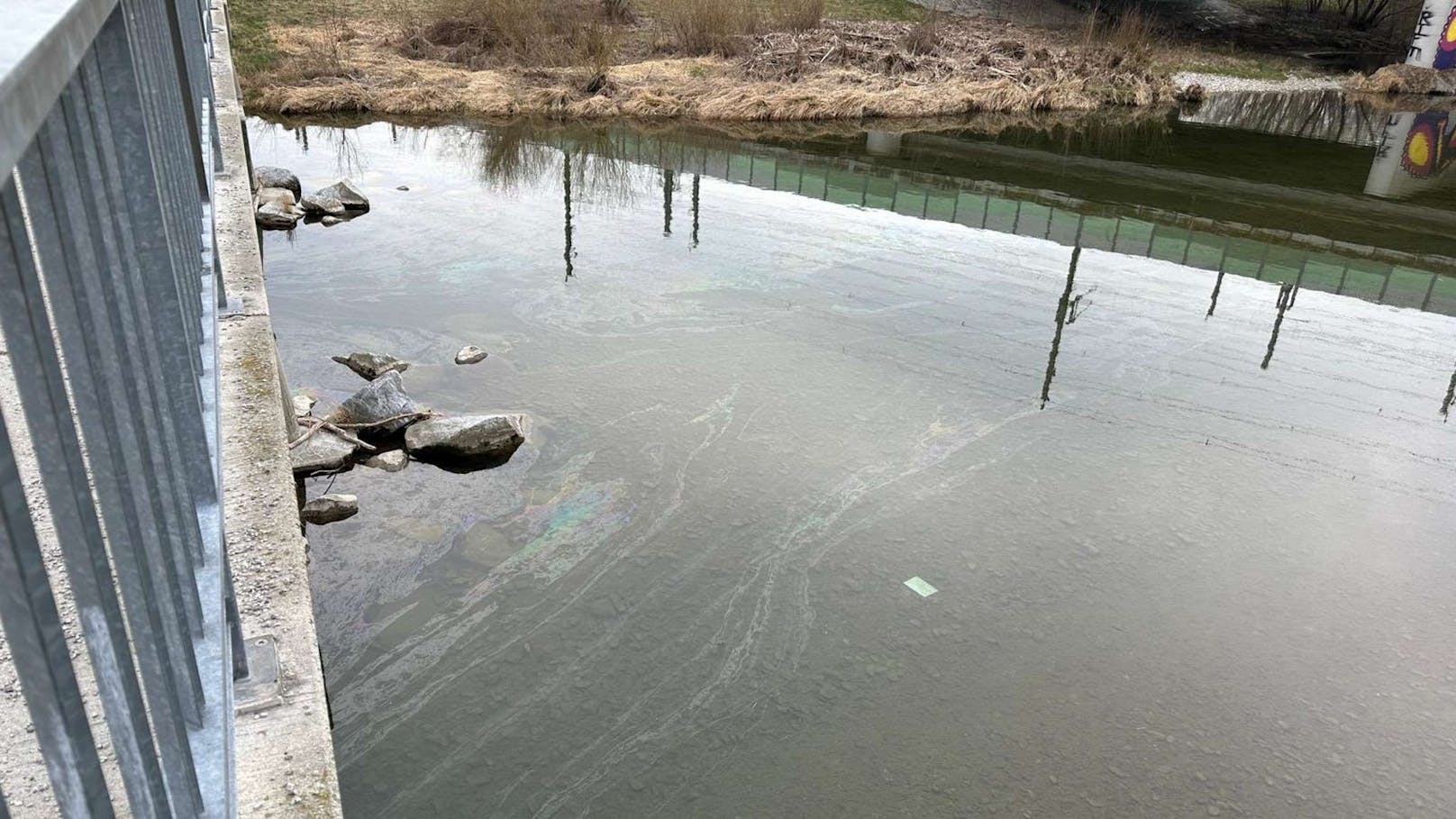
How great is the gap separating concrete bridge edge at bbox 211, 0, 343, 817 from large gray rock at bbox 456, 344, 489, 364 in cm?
217

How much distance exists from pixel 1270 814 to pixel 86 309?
12.2 feet

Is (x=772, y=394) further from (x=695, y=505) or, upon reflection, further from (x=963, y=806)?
(x=963, y=806)

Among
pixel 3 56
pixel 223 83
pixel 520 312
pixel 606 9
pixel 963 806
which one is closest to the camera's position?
pixel 3 56

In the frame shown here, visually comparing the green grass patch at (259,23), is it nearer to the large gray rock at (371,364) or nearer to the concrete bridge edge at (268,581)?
the large gray rock at (371,364)

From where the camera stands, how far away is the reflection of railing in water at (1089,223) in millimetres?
8820

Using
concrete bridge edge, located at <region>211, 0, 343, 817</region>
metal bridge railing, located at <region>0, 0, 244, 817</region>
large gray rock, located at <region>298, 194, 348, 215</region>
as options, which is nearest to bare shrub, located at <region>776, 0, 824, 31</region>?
large gray rock, located at <region>298, 194, 348, 215</region>

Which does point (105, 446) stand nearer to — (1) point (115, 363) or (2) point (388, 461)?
(1) point (115, 363)

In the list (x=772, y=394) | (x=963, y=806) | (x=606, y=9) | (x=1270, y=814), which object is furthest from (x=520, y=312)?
(x=606, y=9)

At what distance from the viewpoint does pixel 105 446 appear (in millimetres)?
1113

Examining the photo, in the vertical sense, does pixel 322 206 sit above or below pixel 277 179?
below

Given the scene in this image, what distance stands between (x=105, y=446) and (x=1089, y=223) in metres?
9.61

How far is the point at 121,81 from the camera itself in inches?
61.3

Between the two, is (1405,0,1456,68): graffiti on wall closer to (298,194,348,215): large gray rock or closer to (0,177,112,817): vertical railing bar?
(298,194,348,215): large gray rock

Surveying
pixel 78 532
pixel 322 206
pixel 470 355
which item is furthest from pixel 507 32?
pixel 78 532
